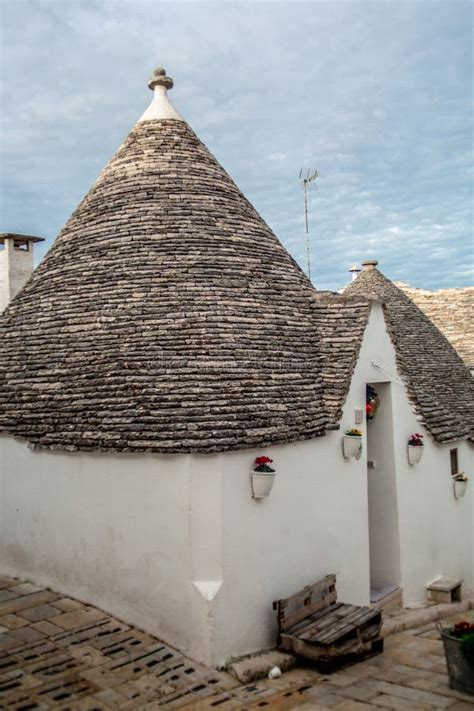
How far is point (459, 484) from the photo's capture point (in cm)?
1240

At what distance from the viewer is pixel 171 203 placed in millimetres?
10211

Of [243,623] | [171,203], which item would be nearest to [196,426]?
[243,623]

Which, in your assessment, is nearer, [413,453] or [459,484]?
[413,453]

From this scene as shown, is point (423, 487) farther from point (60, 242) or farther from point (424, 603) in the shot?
point (60, 242)

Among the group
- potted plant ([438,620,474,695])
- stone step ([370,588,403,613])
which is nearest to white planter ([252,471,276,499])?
potted plant ([438,620,474,695])

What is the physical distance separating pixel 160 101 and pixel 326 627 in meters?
9.16

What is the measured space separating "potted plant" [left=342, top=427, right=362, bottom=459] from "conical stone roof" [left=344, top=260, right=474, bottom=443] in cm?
264

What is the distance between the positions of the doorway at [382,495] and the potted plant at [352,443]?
1844 millimetres

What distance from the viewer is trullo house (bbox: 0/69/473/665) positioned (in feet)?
23.7

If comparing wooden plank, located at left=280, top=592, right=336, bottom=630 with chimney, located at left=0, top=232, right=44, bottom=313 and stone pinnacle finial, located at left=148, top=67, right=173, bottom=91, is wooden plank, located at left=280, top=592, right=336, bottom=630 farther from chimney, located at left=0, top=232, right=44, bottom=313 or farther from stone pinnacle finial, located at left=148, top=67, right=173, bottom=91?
chimney, located at left=0, top=232, right=44, bottom=313

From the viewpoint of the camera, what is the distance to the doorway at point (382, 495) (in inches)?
415

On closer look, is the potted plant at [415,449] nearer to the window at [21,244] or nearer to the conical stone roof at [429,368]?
the conical stone roof at [429,368]

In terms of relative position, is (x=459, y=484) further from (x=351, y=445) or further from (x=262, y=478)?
(x=262, y=478)

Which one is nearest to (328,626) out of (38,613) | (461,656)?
(461,656)
